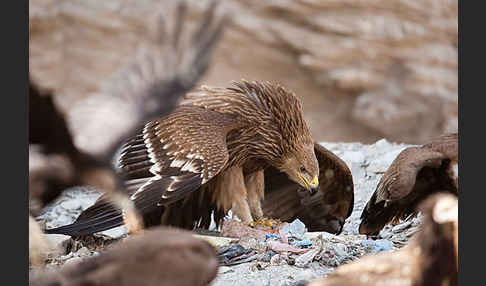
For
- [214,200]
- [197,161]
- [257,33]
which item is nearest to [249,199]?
[214,200]

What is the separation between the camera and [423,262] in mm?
2678

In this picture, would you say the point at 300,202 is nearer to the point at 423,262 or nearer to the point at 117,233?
the point at 117,233

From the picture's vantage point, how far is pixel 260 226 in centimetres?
456

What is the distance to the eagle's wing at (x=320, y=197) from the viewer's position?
201 inches

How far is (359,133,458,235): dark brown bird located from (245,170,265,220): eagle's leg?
94 centimetres

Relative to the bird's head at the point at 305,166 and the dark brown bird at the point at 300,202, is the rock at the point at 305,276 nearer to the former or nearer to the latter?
the bird's head at the point at 305,166

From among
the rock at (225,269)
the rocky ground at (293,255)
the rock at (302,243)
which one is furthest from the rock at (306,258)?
Result: the rock at (225,269)

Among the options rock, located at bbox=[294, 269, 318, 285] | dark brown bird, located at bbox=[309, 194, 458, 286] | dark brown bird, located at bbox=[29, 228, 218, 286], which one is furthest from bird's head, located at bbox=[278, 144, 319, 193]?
dark brown bird, located at bbox=[29, 228, 218, 286]

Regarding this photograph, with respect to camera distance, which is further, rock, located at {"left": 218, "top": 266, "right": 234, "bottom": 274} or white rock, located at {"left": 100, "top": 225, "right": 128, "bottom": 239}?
white rock, located at {"left": 100, "top": 225, "right": 128, "bottom": 239}

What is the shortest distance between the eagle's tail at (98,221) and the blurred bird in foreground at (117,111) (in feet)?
0.18

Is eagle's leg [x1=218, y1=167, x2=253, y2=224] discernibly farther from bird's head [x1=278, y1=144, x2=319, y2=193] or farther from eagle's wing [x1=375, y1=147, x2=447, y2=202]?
eagle's wing [x1=375, y1=147, x2=447, y2=202]

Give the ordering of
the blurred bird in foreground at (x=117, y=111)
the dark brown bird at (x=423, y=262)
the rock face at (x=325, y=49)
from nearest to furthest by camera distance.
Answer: the dark brown bird at (x=423, y=262), the blurred bird in foreground at (x=117, y=111), the rock face at (x=325, y=49)

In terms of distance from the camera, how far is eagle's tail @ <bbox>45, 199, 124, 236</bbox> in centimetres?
391

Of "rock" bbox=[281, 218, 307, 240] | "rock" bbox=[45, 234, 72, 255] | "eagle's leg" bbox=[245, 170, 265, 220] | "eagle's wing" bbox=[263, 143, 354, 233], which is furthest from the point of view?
"eagle's wing" bbox=[263, 143, 354, 233]
